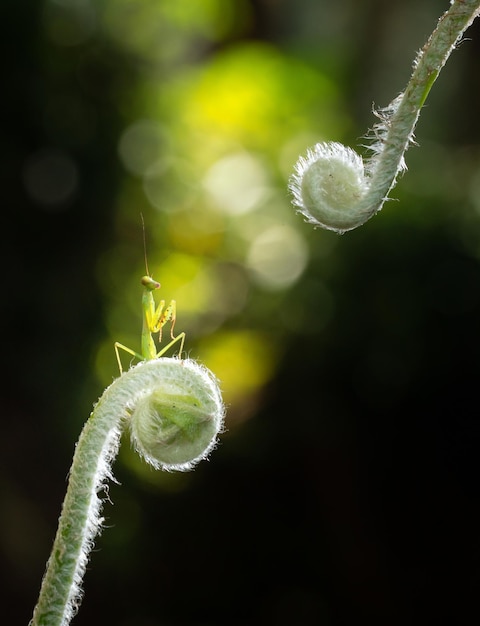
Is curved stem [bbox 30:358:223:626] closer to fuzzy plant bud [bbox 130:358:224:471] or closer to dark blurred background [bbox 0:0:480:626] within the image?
fuzzy plant bud [bbox 130:358:224:471]

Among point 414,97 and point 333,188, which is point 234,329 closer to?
point 333,188

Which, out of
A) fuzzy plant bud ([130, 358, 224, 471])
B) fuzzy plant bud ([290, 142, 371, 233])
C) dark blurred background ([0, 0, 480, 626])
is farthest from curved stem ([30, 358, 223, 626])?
dark blurred background ([0, 0, 480, 626])

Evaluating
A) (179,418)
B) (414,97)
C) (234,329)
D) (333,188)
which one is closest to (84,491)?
(179,418)

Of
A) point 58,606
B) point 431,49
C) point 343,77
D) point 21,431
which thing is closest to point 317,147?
point 431,49

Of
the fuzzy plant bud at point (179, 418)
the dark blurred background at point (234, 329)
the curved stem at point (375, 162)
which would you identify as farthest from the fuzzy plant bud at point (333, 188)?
the dark blurred background at point (234, 329)

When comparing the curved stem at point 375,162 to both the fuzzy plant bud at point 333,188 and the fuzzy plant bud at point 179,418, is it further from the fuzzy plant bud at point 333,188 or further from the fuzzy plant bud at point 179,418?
the fuzzy plant bud at point 179,418

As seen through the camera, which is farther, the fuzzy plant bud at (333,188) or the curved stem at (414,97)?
the fuzzy plant bud at (333,188)
